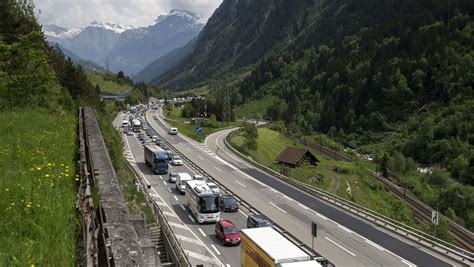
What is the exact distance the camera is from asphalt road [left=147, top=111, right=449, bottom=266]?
29.3 metres

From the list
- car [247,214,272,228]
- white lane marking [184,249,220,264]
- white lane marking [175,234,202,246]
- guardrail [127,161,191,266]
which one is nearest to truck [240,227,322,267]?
guardrail [127,161,191,266]

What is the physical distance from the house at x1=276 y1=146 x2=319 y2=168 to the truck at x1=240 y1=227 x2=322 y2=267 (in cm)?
5252

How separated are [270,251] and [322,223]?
16.7 m

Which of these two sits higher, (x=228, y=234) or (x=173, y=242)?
(x=173, y=242)

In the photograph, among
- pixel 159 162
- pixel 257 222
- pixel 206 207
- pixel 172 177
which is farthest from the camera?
pixel 159 162

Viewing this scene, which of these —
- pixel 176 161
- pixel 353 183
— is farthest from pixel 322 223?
pixel 353 183

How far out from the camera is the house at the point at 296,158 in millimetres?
76625

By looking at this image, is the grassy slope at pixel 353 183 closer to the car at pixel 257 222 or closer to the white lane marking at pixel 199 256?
the car at pixel 257 222

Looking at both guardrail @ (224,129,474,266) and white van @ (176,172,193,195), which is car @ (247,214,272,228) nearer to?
guardrail @ (224,129,474,266)

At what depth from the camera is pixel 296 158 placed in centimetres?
7719

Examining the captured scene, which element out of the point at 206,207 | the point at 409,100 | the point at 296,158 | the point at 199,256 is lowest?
the point at 296,158

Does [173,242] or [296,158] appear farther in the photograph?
[296,158]

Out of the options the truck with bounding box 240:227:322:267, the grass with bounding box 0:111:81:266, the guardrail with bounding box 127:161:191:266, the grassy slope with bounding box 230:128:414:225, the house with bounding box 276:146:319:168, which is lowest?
the grassy slope with bounding box 230:128:414:225

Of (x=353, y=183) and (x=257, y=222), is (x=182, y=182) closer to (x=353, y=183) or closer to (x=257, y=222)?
(x=257, y=222)
